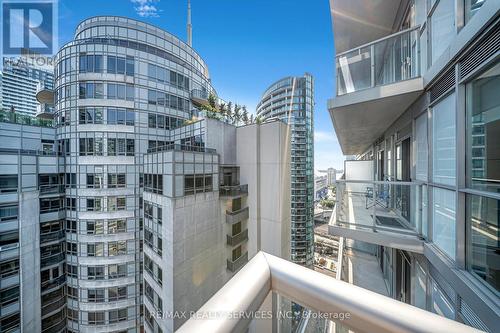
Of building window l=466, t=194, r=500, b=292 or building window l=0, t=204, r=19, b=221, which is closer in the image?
building window l=466, t=194, r=500, b=292

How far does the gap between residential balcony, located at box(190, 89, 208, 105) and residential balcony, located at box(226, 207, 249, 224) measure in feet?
37.9

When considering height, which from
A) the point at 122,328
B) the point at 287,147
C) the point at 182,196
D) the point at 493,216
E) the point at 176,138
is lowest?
the point at 122,328

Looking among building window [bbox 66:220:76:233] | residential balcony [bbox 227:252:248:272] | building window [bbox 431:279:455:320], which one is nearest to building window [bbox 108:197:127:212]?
building window [bbox 66:220:76:233]

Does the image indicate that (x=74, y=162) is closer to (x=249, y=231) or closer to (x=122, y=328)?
(x=122, y=328)

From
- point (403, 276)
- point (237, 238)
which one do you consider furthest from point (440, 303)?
point (237, 238)

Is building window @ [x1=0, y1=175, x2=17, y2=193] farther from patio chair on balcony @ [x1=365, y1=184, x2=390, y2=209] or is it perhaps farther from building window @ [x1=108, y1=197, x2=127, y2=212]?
patio chair on balcony @ [x1=365, y1=184, x2=390, y2=209]

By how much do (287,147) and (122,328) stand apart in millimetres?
18329

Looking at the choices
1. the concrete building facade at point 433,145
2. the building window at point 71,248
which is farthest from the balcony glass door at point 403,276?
the building window at point 71,248

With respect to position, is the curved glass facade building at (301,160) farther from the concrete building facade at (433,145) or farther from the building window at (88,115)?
the concrete building facade at (433,145)

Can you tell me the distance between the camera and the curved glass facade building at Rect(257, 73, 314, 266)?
93.1ft

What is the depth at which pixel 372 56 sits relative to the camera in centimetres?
426

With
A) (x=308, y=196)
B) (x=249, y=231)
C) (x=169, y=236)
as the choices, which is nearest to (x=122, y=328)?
(x=169, y=236)

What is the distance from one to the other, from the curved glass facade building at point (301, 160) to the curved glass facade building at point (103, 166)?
1705 cm

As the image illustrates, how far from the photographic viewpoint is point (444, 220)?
2951 millimetres
